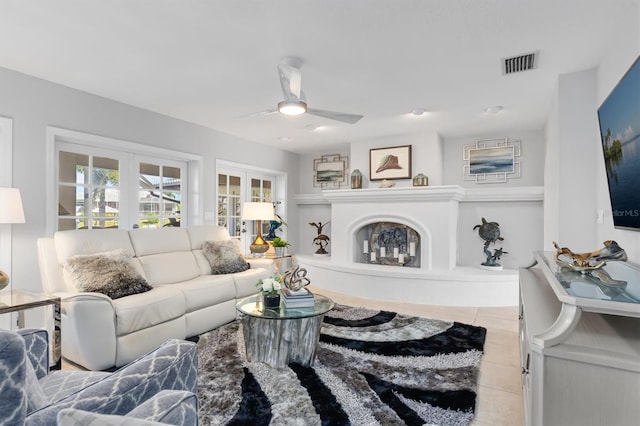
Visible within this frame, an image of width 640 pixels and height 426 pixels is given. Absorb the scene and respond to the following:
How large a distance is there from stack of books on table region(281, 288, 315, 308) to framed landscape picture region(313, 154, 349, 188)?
12.7 ft

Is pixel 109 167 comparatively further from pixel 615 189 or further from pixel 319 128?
pixel 615 189

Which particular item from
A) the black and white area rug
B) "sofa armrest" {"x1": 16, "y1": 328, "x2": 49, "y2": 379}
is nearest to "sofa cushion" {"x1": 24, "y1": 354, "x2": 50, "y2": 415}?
"sofa armrest" {"x1": 16, "y1": 328, "x2": 49, "y2": 379}

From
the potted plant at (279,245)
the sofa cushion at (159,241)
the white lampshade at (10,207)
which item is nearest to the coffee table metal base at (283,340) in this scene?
the sofa cushion at (159,241)

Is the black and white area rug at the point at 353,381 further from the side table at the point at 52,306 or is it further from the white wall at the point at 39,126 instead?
the white wall at the point at 39,126

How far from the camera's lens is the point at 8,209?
2438 mm

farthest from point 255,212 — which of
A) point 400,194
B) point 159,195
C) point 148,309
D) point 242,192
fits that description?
point 148,309

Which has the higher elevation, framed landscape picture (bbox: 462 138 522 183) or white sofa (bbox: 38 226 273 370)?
framed landscape picture (bbox: 462 138 522 183)

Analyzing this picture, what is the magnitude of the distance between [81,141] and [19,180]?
0.69 metres

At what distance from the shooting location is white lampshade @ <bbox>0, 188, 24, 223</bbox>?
2414mm

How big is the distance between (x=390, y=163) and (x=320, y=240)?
6.67ft

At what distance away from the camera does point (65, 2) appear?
2004 mm

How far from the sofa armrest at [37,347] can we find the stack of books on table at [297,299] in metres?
1.48

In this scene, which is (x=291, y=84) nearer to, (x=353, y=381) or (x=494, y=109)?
(x=353, y=381)

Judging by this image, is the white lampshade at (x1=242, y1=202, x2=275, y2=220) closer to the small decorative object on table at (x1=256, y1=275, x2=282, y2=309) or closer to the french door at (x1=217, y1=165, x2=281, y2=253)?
the french door at (x1=217, y1=165, x2=281, y2=253)
